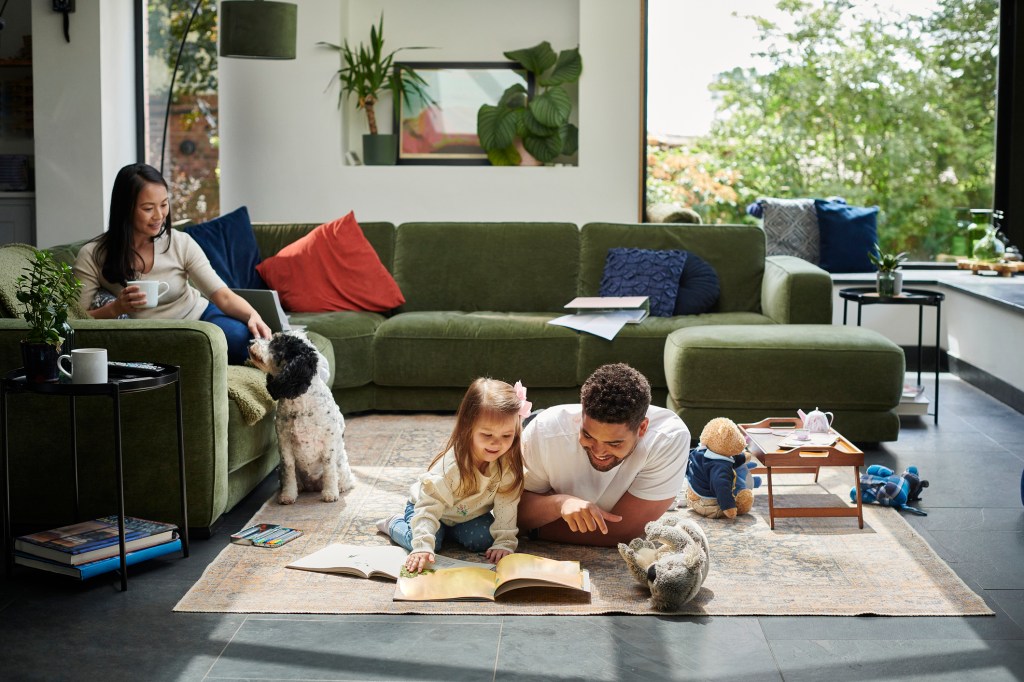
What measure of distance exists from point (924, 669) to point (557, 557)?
37.8 inches

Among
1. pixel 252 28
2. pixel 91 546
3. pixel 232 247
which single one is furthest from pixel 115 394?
pixel 252 28

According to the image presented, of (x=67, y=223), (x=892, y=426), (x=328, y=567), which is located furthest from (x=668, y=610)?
(x=67, y=223)

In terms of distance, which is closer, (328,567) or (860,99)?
(328,567)

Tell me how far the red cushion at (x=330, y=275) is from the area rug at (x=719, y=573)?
1552 millimetres

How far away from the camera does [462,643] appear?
7.70 feet

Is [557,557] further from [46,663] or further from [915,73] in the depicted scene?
[915,73]

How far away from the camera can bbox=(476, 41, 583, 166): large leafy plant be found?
6.27m

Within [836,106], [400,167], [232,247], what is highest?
[836,106]

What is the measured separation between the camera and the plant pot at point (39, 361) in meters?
2.62

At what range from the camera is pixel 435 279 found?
5.16 meters

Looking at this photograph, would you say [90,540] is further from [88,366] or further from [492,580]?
[492,580]

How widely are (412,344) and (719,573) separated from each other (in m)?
2.09

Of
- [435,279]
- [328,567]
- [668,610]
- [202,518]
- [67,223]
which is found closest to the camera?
[668,610]

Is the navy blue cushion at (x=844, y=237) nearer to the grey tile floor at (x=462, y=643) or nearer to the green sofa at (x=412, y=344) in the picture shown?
the green sofa at (x=412, y=344)
